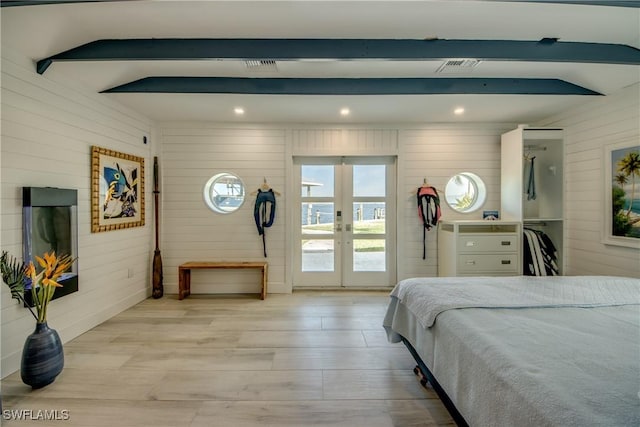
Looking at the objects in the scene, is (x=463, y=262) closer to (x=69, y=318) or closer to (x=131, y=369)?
(x=131, y=369)

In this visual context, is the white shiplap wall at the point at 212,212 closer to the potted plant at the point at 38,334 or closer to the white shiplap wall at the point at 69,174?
the white shiplap wall at the point at 69,174

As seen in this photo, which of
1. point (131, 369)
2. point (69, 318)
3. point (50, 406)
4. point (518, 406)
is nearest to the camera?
point (518, 406)

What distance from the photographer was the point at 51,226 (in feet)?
8.69

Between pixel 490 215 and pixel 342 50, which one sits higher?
pixel 342 50

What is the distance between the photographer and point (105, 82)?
9.98 ft

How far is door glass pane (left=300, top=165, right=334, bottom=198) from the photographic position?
4.52 metres

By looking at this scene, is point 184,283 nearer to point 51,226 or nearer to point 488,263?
point 51,226

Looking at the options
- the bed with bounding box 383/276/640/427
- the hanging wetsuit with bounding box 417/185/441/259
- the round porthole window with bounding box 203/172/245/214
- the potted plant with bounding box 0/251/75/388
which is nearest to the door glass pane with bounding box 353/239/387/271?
the hanging wetsuit with bounding box 417/185/441/259

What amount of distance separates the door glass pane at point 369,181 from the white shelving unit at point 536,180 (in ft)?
5.87

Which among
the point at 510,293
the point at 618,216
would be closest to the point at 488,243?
the point at 618,216

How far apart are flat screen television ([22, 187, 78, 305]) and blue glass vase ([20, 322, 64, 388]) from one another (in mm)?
388

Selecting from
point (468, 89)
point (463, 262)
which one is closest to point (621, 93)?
point (468, 89)

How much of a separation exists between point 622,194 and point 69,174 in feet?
19.3

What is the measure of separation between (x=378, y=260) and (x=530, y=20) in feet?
11.0
